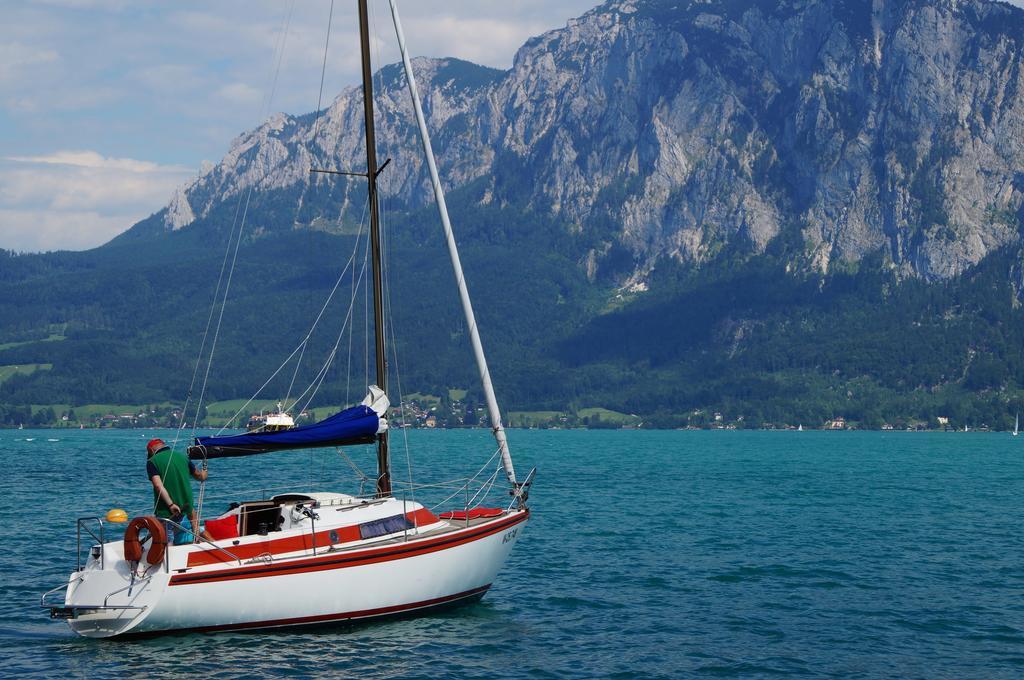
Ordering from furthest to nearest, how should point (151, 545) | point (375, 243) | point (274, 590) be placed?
1. point (375, 243)
2. point (274, 590)
3. point (151, 545)

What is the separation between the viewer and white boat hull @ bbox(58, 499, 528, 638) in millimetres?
27547

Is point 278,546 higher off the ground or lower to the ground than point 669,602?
higher

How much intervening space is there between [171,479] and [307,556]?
398 cm

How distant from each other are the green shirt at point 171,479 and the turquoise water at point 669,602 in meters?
3.10

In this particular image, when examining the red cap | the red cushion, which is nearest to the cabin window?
the red cushion

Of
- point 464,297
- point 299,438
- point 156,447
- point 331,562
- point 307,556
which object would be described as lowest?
point 331,562

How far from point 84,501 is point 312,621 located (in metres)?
42.0

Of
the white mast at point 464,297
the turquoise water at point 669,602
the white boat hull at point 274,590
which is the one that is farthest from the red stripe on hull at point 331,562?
the white mast at point 464,297

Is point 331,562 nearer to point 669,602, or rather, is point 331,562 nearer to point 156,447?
point 156,447

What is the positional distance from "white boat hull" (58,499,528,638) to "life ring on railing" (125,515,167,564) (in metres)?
0.29

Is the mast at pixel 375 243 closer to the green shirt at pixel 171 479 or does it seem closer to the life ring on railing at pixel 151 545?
the green shirt at pixel 171 479

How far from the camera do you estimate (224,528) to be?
98.0ft

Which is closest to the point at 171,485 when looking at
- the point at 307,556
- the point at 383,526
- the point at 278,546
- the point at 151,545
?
the point at 151,545

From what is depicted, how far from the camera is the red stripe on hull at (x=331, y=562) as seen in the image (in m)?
27.6
